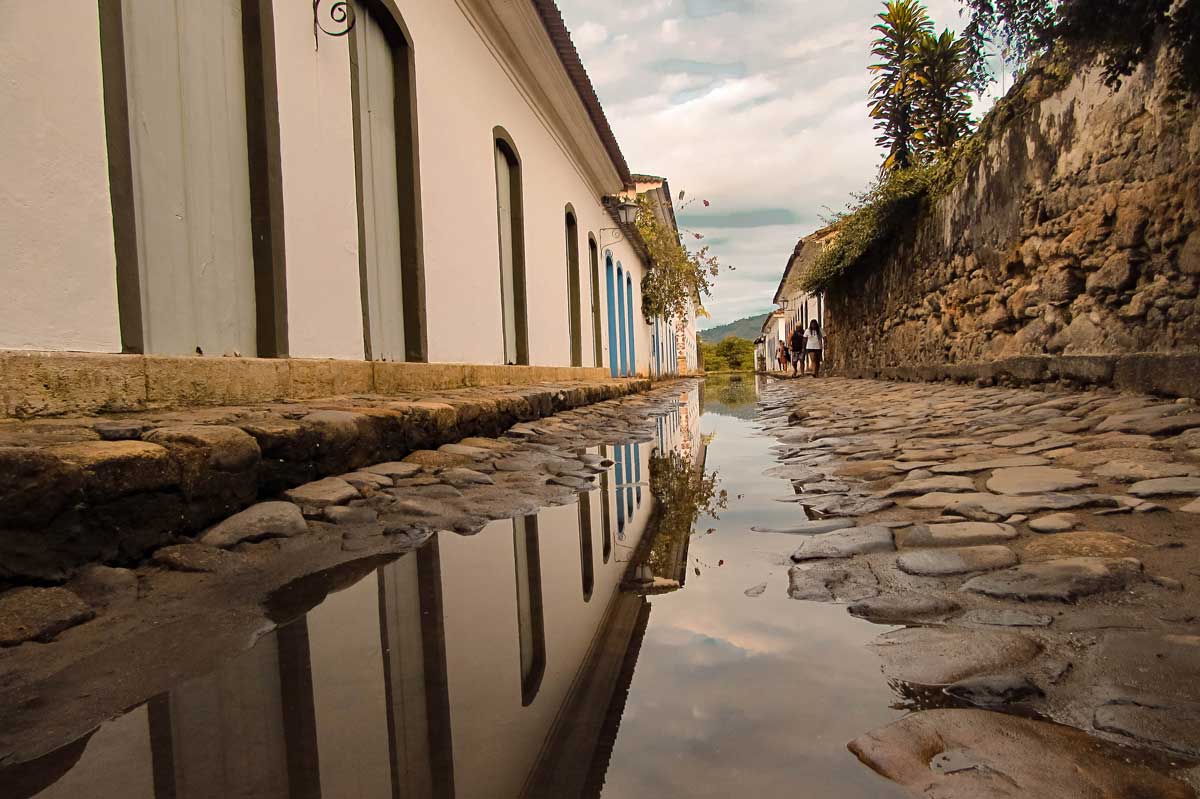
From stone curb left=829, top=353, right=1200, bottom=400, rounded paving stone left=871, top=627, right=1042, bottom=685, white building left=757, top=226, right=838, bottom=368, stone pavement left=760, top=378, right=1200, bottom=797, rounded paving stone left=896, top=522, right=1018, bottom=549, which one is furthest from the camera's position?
white building left=757, top=226, right=838, bottom=368

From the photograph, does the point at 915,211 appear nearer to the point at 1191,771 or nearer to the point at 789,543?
the point at 789,543

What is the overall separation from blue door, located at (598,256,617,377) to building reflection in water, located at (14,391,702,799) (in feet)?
45.1

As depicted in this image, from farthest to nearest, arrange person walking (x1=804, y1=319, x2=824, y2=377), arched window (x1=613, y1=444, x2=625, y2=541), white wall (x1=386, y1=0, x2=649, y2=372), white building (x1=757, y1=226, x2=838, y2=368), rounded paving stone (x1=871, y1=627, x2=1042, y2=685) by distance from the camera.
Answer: white building (x1=757, y1=226, x2=838, y2=368)
person walking (x1=804, y1=319, x2=824, y2=377)
white wall (x1=386, y1=0, x2=649, y2=372)
arched window (x1=613, y1=444, x2=625, y2=541)
rounded paving stone (x1=871, y1=627, x2=1042, y2=685)

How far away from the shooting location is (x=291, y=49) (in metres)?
4.05

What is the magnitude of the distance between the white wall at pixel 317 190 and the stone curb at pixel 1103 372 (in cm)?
473

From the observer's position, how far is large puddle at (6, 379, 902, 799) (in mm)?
891

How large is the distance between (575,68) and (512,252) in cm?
235

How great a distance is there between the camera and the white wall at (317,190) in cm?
399

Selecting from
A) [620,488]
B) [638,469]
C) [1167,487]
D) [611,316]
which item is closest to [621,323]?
[611,316]

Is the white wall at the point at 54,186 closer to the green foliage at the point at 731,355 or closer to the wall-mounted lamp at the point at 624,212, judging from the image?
the wall-mounted lamp at the point at 624,212

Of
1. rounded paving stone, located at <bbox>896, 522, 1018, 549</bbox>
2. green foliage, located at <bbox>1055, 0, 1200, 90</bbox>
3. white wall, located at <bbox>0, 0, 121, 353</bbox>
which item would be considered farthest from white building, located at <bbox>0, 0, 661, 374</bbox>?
green foliage, located at <bbox>1055, 0, 1200, 90</bbox>

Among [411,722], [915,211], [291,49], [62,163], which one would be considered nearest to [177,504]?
[411,722]

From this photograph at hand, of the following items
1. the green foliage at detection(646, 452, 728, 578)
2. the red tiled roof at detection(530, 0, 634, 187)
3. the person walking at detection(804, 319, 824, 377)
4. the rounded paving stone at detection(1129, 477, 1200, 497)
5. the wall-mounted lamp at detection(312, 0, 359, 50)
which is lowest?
the green foliage at detection(646, 452, 728, 578)

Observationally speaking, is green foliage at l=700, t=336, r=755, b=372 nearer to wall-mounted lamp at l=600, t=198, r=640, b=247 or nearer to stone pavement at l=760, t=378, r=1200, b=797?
wall-mounted lamp at l=600, t=198, r=640, b=247
